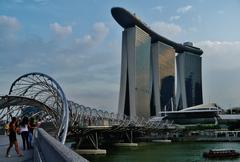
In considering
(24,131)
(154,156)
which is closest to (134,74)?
(154,156)

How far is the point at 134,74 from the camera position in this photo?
6683 inches

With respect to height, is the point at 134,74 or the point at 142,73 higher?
the point at 142,73

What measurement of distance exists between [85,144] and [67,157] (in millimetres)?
83815

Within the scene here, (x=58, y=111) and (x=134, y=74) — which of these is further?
(x=134, y=74)

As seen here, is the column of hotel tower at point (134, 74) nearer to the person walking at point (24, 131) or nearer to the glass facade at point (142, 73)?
the glass facade at point (142, 73)

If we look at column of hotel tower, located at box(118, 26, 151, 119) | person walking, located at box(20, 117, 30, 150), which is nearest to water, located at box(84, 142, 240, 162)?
person walking, located at box(20, 117, 30, 150)

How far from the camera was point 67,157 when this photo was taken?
428 cm

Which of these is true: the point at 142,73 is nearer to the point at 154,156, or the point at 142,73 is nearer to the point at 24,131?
the point at 154,156

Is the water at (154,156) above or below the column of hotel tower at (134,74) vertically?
below

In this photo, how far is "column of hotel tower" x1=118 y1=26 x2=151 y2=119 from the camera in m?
171

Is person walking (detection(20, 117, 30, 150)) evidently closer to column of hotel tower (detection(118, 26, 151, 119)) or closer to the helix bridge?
the helix bridge

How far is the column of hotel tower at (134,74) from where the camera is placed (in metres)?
171

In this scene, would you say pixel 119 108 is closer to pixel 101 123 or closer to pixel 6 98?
pixel 101 123

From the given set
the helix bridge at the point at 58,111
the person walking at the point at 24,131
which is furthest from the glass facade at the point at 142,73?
the person walking at the point at 24,131
